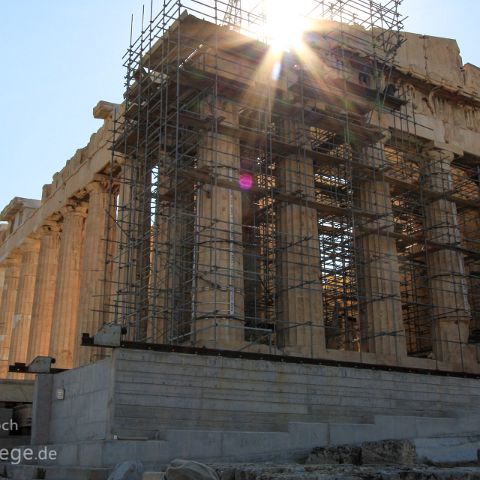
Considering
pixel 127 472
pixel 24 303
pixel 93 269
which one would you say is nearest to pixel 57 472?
pixel 127 472

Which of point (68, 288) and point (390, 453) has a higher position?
point (68, 288)

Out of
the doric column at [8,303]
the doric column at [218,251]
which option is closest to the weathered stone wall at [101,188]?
the doric column at [218,251]

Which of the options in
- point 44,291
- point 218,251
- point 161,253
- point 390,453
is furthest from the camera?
point 44,291

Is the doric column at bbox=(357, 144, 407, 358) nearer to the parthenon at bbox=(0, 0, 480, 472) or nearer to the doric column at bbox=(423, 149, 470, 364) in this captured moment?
the parthenon at bbox=(0, 0, 480, 472)

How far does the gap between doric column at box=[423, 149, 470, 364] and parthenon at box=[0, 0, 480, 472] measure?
0.30 ft

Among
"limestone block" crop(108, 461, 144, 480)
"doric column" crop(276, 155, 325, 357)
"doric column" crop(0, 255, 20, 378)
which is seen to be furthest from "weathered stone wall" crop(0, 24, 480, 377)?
"limestone block" crop(108, 461, 144, 480)

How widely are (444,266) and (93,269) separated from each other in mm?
16611

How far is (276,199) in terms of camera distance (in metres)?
29.7

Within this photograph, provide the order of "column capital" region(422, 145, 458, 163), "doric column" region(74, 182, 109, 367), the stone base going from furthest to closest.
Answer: "column capital" region(422, 145, 458, 163) < "doric column" region(74, 182, 109, 367) < the stone base

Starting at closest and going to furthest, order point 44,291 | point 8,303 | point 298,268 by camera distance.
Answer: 1. point 298,268
2. point 44,291
3. point 8,303

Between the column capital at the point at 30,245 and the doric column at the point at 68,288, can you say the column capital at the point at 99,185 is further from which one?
the column capital at the point at 30,245

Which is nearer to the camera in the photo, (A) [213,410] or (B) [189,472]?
(B) [189,472]

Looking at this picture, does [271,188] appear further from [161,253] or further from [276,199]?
[161,253]

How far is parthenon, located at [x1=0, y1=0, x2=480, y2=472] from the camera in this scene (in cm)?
2769
